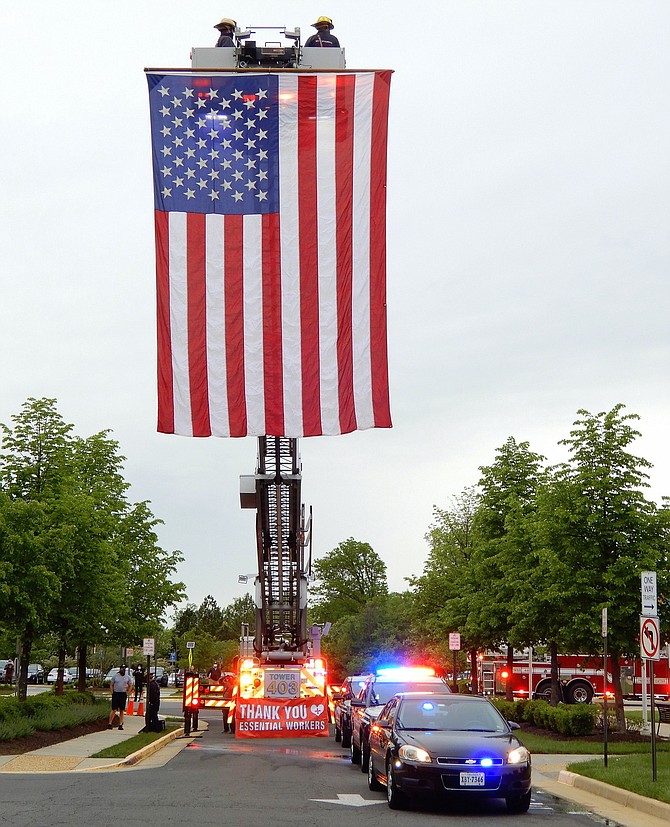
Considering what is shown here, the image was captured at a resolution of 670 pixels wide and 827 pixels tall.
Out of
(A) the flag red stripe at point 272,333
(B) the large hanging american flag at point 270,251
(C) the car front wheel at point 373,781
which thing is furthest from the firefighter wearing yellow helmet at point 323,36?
(C) the car front wheel at point 373,781

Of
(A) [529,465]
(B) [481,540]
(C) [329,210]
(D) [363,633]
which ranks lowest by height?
(D) [363,633]

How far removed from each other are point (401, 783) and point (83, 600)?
1798cm

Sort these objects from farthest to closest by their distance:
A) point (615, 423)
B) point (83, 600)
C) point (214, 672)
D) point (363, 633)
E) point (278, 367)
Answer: point (363, 633)
point (214, 672)
point (83, 600)
point (615, 423)
point (278, 367)

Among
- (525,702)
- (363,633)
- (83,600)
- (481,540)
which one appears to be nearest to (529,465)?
(481,540)

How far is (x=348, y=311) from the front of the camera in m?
19.4

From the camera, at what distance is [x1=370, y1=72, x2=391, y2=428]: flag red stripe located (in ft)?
63.4

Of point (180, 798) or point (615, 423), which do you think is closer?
point (180, 798)

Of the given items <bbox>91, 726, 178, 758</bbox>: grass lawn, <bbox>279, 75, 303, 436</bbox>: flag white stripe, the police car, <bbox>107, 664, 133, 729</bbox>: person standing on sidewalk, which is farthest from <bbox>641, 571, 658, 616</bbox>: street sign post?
<bbox>107, 664, 133, 729</bbox>: person standing on sidewalk

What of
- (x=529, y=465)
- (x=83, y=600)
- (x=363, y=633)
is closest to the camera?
(x=83, y=600)

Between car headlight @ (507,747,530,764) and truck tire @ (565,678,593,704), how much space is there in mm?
27332

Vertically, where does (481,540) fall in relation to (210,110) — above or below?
below

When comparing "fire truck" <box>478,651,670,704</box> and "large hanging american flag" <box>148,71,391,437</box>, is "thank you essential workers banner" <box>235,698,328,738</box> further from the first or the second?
"fire truck" <box>478,651,670,704</box>

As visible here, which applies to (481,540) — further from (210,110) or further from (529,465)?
(210,110)

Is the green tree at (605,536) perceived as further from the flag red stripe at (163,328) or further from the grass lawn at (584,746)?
the flag red stripe at (163,328)
